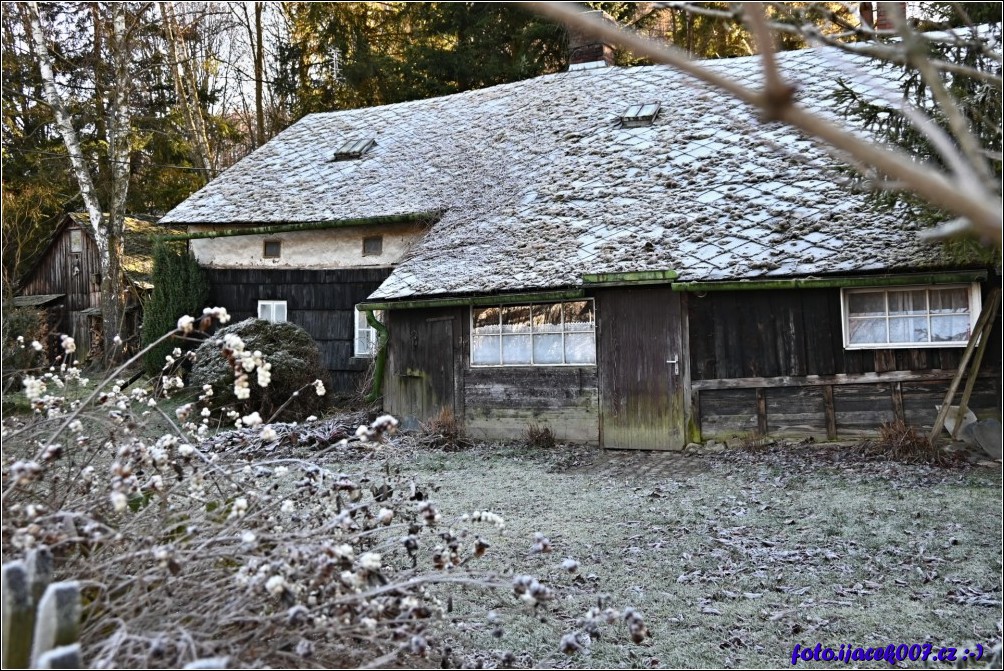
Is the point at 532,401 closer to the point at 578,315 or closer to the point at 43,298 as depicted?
the point at 578,315

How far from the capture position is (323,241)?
17.2 m

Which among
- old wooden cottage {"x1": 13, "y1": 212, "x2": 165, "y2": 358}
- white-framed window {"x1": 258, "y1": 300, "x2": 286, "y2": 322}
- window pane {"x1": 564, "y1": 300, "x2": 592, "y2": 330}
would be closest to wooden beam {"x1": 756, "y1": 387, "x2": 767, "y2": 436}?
window pane {"x1": 564, "y1": 300, "x2": 592, "y2": 330}

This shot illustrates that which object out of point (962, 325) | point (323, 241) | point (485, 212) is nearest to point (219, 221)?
point (323, 241)

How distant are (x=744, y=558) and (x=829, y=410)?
4838 millimetres

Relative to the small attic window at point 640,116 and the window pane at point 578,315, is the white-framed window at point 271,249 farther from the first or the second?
the window pane at point 578,315

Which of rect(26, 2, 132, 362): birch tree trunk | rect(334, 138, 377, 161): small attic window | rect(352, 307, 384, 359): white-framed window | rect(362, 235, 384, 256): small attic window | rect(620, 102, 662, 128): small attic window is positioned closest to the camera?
rect(620, 102, 662, 128): small attic window

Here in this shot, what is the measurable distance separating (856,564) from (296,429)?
393cm

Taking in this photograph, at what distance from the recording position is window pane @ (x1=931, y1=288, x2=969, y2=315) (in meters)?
10.5

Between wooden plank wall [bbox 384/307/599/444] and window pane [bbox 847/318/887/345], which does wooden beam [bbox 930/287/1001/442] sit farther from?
wooden plank wall [bbox 384/307/599/444]

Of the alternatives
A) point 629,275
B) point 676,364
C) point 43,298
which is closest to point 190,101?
point 43,298

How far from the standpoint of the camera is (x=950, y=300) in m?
10.6

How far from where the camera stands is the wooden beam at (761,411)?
11.1 meters

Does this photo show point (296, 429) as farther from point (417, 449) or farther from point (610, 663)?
point (417, 449)

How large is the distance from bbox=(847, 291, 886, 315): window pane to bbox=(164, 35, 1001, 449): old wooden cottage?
2 centimetres
